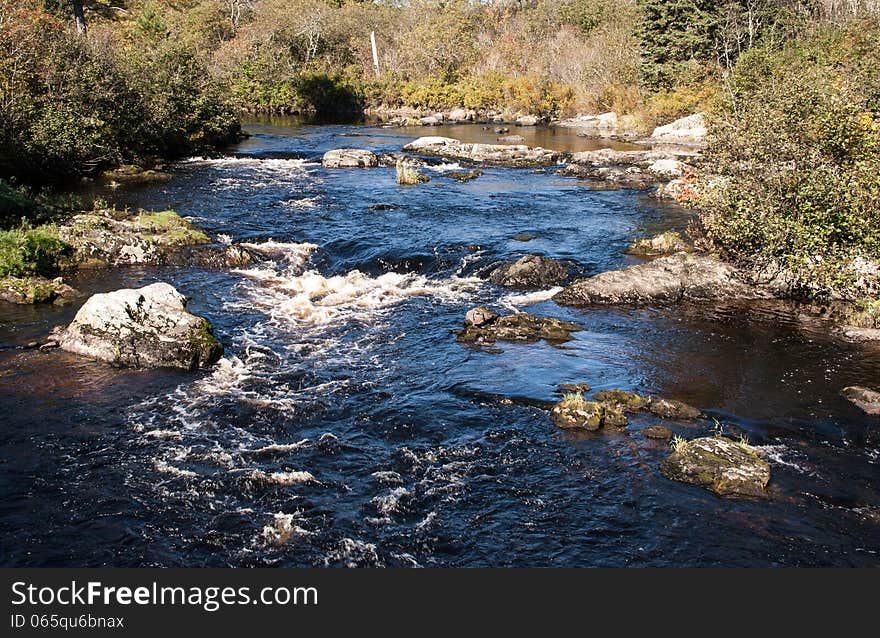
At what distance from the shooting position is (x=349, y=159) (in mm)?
42781

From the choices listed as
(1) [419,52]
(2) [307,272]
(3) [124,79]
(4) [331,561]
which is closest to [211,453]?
(4) [331,561]

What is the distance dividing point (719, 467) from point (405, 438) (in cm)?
555

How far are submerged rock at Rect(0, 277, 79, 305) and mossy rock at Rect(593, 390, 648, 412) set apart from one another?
14.8 m

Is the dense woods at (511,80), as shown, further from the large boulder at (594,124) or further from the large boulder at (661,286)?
the large boulder at (594,124)

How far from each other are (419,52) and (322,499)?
84610mm

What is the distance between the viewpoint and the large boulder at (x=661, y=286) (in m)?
20.6

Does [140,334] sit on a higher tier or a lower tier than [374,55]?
lower

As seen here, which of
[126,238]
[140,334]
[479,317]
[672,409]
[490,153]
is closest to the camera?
[672,409]

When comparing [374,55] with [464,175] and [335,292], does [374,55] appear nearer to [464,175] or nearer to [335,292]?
[464,175]

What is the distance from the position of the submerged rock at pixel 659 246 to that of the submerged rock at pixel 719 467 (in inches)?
524

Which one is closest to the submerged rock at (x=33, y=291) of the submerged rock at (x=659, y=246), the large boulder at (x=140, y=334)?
the large boulder at (x=140, y=334)

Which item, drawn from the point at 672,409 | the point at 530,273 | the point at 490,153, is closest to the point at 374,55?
the point at 490,153

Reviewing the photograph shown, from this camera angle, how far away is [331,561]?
9773 millimetres

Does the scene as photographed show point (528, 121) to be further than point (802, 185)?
Yes
